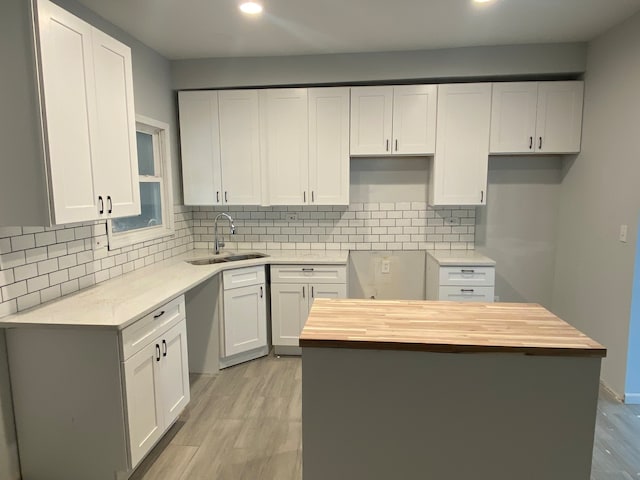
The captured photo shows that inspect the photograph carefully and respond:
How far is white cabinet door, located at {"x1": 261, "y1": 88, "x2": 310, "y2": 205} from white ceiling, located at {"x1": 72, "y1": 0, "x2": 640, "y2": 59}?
1.29 ft

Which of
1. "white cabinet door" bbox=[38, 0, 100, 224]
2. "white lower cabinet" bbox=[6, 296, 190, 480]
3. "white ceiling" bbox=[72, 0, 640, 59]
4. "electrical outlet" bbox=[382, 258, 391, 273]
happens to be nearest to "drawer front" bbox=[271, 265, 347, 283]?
"electrical outlet" bbox=[382, 258, 391, 273]

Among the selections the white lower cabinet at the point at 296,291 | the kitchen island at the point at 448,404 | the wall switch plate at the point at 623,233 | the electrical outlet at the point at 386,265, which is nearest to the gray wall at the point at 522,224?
the electrical outlet at the point at 386,265

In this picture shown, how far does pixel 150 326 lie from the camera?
2.11 meters

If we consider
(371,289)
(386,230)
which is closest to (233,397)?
(371,289)

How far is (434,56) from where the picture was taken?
3283 mm

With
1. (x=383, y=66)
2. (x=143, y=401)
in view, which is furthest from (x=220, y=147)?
(x=143, y=401)

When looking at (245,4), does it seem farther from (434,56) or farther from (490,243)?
(490,243)

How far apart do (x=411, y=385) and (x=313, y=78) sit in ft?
9.01

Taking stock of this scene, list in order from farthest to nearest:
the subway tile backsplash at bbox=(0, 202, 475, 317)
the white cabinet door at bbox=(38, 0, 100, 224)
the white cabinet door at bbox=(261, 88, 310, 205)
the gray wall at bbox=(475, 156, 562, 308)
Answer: the subway tile backsplash at bbox=(0, 202, 475, 317) → the gray wall at bbox=(475, 156, 562, 308) → the white cabinet door at bbox=(261, 88, 310, 205) → the white cabinet door at bbox=(38, 0, 100, 224)

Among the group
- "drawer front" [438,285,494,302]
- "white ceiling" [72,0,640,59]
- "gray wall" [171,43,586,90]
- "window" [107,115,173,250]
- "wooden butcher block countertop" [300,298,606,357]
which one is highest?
"white ceiling" [72,0,640,59]

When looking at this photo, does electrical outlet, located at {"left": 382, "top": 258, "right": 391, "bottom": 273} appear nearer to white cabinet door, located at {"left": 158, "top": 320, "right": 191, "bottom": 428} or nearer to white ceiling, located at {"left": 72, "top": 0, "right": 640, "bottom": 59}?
white ceiling, located at {"left": 72, "top": 0, "right": 640, "bottom": 59}

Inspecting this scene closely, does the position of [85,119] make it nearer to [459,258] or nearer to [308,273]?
[308,273]

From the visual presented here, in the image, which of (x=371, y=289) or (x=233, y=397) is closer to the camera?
(x=233, y=397)

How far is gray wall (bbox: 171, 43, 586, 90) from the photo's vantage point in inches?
126
